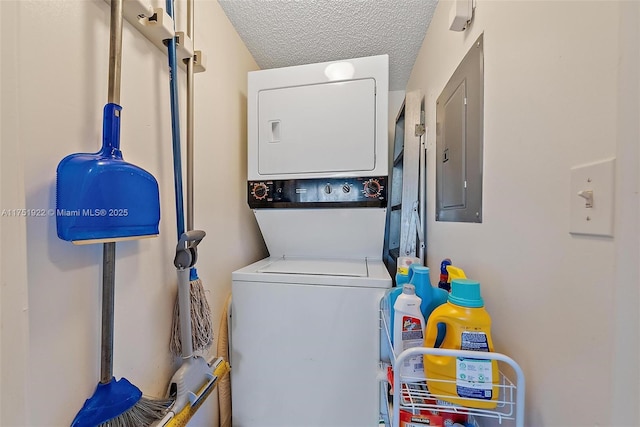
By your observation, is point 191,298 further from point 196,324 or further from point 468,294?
point 468,294

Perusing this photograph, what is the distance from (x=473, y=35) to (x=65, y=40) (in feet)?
5.49

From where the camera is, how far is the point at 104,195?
0.80m

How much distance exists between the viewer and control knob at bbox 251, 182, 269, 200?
202cm

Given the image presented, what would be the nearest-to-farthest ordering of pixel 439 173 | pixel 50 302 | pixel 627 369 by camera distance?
pixel 627 369, pixel 50 302, pixel 439 173

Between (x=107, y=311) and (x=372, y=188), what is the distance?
1601 millimetres

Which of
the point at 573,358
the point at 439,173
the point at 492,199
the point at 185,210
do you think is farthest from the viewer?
the point at 439,173

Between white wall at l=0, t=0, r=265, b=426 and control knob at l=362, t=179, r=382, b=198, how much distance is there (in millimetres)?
1262

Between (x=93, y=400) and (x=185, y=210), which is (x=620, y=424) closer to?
(x=93, y=400)

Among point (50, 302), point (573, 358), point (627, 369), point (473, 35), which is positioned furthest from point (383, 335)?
point (473, 35)

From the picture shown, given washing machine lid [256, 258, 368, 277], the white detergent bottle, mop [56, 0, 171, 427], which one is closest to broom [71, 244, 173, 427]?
mop [56, 0, 171, 427]

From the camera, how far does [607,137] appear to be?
565 millimetres

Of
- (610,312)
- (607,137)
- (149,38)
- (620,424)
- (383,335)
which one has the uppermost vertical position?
(149,38)

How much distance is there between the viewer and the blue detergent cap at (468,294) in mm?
878

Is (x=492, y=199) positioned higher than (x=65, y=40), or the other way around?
(x=65, y=40)
